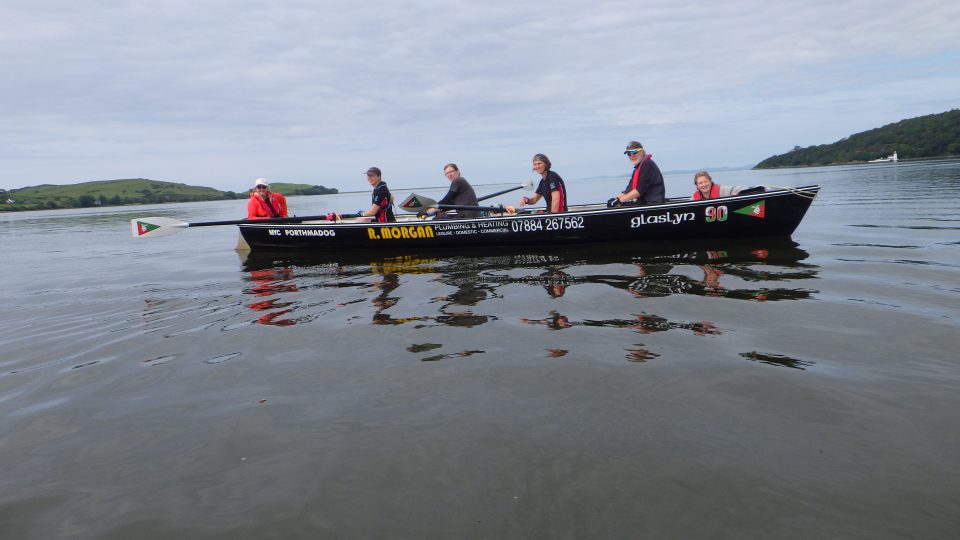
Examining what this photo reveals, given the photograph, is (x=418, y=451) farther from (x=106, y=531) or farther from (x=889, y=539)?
(x=889, y=539)

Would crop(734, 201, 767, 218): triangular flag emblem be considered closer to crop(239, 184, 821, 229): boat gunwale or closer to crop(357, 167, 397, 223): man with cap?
crop(239, 184, 821, 229): boat gunwale

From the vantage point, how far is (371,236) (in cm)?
1295

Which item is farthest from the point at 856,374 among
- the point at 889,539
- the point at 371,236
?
the point at 371,236

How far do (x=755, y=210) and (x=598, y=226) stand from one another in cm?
A: 313

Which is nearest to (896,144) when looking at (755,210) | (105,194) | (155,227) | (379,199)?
(755,210)

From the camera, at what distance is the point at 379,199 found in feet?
43.2

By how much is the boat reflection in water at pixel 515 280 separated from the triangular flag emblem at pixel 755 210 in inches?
24.5

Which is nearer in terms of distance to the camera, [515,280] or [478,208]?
[515,280]

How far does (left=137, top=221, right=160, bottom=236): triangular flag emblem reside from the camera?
49.4ft

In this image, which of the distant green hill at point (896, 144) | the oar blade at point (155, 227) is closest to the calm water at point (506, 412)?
the oar blade at point (155, 227)

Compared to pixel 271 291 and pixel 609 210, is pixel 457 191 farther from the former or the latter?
pixel 271 291

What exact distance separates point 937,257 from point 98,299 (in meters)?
13.8

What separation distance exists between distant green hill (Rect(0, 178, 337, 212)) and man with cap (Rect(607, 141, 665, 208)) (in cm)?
11952

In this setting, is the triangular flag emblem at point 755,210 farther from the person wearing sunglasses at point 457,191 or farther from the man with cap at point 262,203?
the man with cap at point 262,203
